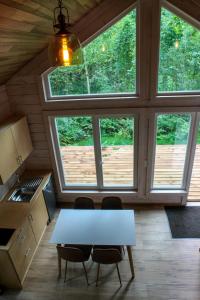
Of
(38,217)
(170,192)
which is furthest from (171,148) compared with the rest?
(38,217)

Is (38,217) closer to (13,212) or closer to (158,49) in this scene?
(13,212)

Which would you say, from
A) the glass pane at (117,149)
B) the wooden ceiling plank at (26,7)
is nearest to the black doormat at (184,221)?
the glass pane at (117,149)

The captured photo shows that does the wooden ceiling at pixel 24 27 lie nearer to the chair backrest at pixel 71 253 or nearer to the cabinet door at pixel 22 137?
the cabinet door at pixel 22 137

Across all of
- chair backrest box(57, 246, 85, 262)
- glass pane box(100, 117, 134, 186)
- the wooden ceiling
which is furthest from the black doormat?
the wooden ceiling

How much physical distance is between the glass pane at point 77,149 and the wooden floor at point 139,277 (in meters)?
1.37

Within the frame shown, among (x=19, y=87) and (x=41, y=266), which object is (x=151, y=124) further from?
(x=41, y=266)

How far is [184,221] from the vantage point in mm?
4109

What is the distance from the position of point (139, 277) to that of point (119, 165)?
187cm

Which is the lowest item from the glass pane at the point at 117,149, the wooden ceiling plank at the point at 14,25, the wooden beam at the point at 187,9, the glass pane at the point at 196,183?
the glass pane at the point at 196,183

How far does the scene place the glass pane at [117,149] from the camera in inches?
157

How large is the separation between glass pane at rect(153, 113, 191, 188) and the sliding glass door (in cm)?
43

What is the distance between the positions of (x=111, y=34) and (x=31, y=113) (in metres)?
1.77

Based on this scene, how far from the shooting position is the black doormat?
153 inches

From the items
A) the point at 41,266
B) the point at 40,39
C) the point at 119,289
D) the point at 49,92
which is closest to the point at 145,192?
the point at 119,289
